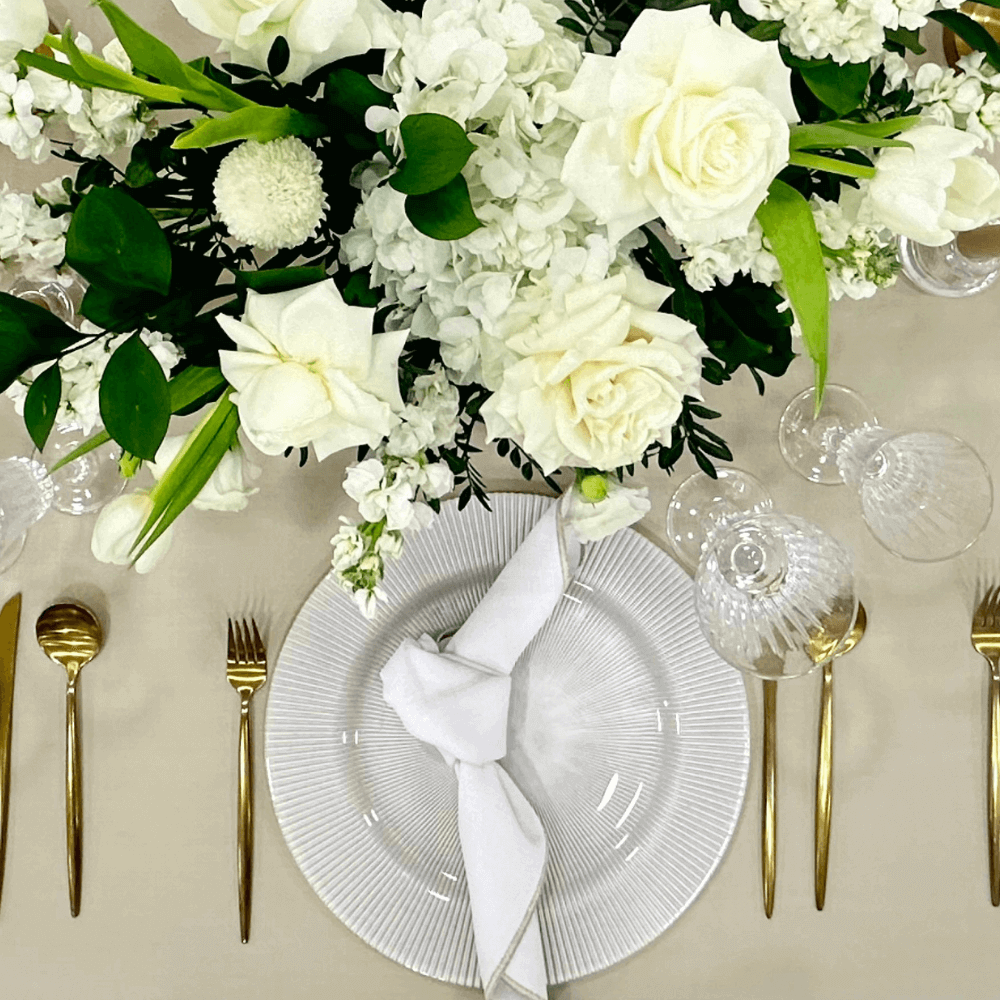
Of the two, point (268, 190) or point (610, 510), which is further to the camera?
point (610, 510)

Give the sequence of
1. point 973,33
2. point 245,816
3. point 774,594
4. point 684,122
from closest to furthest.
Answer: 1. point 684,122
2. point 973,33
3. point 774,594
4. point 245,816

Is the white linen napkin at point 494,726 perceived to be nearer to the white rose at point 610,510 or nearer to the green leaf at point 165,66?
the white rose at point 610,510

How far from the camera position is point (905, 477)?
0.68 metres

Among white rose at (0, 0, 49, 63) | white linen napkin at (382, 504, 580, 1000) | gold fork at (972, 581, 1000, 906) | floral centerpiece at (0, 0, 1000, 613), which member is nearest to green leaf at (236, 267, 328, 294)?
floral centerpiece at (0, 0, 1000, 613)

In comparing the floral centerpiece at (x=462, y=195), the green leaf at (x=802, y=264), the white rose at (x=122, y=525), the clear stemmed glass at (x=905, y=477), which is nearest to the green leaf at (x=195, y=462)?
the floral centerpiece at (x=462, y=195)

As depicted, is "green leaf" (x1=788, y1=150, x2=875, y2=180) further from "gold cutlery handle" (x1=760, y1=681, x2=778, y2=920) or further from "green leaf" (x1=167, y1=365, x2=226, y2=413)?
"gold cutlery handle" (x1=760, y1=681, x2=778, y2=920)

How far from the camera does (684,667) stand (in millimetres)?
733

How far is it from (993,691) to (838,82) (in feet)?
1.83

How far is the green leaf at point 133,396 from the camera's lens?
1.12ft

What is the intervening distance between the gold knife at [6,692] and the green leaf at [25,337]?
47 centimetres

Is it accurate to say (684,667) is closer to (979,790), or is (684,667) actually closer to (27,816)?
(979,790)

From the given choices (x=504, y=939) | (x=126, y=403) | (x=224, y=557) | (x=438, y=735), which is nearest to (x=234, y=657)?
(x=224, y=557)

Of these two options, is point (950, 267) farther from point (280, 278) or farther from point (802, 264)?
point (280, 278)

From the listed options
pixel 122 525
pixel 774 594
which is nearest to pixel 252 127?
pixel 122 525
